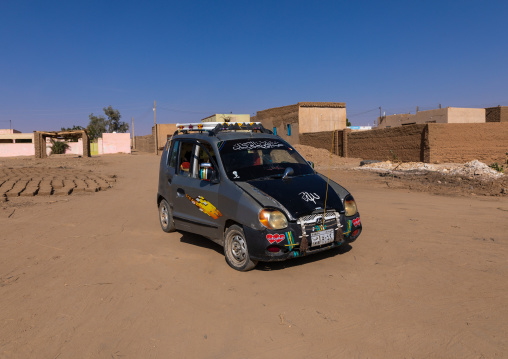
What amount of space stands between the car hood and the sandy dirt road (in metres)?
0.78

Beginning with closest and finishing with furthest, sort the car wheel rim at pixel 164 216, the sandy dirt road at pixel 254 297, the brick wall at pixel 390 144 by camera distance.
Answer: the sandy dirt road at pixel 254 297
the car wheel rim at pixel 164 216
the brick wall at pixel 390 144

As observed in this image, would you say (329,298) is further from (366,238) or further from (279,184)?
(366,238)

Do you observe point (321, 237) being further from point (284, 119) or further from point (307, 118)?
point (284, 119)

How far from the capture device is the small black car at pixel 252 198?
478cm

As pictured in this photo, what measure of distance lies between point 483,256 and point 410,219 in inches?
98.7

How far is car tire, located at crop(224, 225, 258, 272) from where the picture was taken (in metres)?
4.98

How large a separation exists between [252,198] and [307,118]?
32.9 metres

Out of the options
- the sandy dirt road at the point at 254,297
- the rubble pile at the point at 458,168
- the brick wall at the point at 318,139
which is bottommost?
the sandy dirt road at the point at 254,297

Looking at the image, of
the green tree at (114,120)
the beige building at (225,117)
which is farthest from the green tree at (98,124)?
the beige building at (225,117)

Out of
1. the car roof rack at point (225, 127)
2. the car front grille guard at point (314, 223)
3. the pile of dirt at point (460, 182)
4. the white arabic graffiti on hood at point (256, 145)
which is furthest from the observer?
the pile of dirt at point (460, 182)

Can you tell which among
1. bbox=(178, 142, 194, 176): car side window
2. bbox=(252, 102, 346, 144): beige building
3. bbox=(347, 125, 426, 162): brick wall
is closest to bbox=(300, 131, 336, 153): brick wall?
bbox=(252, 102, 346, 144): beige building

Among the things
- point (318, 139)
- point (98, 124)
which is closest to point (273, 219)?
point (318, 139)

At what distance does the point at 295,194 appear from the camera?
5070 mm

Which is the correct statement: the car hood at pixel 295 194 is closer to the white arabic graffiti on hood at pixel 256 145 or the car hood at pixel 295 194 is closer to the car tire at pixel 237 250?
the car tire at pixel 237 250
